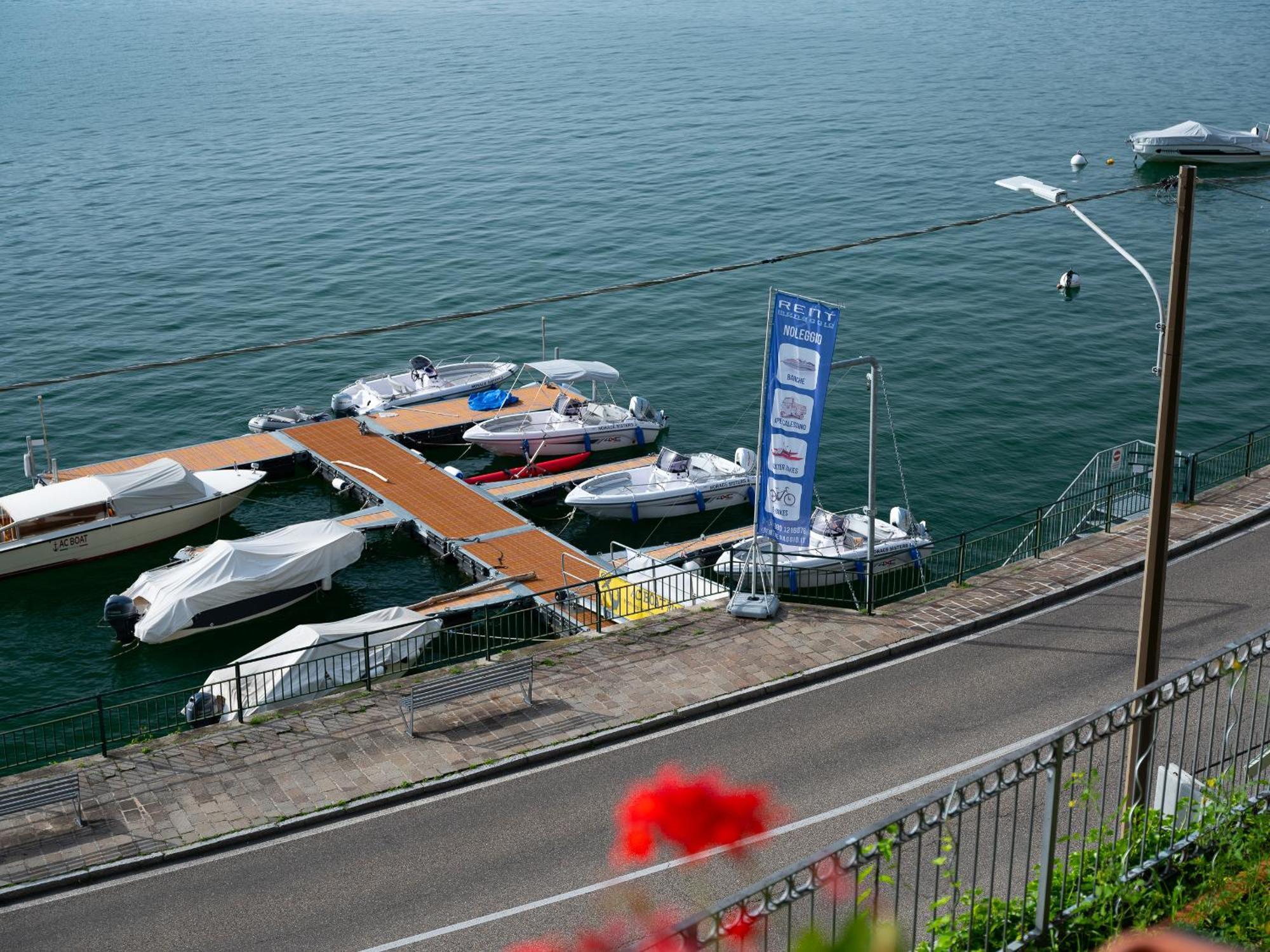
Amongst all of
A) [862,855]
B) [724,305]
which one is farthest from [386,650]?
[724,305]

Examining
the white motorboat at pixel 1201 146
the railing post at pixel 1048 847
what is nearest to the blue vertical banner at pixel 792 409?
the railing post at pixel 1048 847

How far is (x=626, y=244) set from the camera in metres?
60.8

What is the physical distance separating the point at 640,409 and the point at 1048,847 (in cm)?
3135

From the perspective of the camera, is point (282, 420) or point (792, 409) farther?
point (282, 420)

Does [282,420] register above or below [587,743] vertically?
below

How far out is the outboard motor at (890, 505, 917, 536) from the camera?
32.2 meters

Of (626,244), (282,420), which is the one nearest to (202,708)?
(282,420)

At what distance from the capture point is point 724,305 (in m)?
53.2

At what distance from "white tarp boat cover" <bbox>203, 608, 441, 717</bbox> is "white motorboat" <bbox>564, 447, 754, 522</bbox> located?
30.1ft

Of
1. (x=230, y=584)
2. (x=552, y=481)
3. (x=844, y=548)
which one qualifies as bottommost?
(x=230, y=584)

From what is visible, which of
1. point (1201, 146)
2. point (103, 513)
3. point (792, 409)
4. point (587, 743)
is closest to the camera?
point (587, 743)

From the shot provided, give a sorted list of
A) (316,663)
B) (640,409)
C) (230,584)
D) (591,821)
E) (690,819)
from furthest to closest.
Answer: (640,409), (230,584), (316,663), (591,821), (690,819)

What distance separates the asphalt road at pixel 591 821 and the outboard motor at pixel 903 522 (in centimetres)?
1152

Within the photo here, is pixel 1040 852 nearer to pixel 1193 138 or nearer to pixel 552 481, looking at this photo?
pixel 552 481
